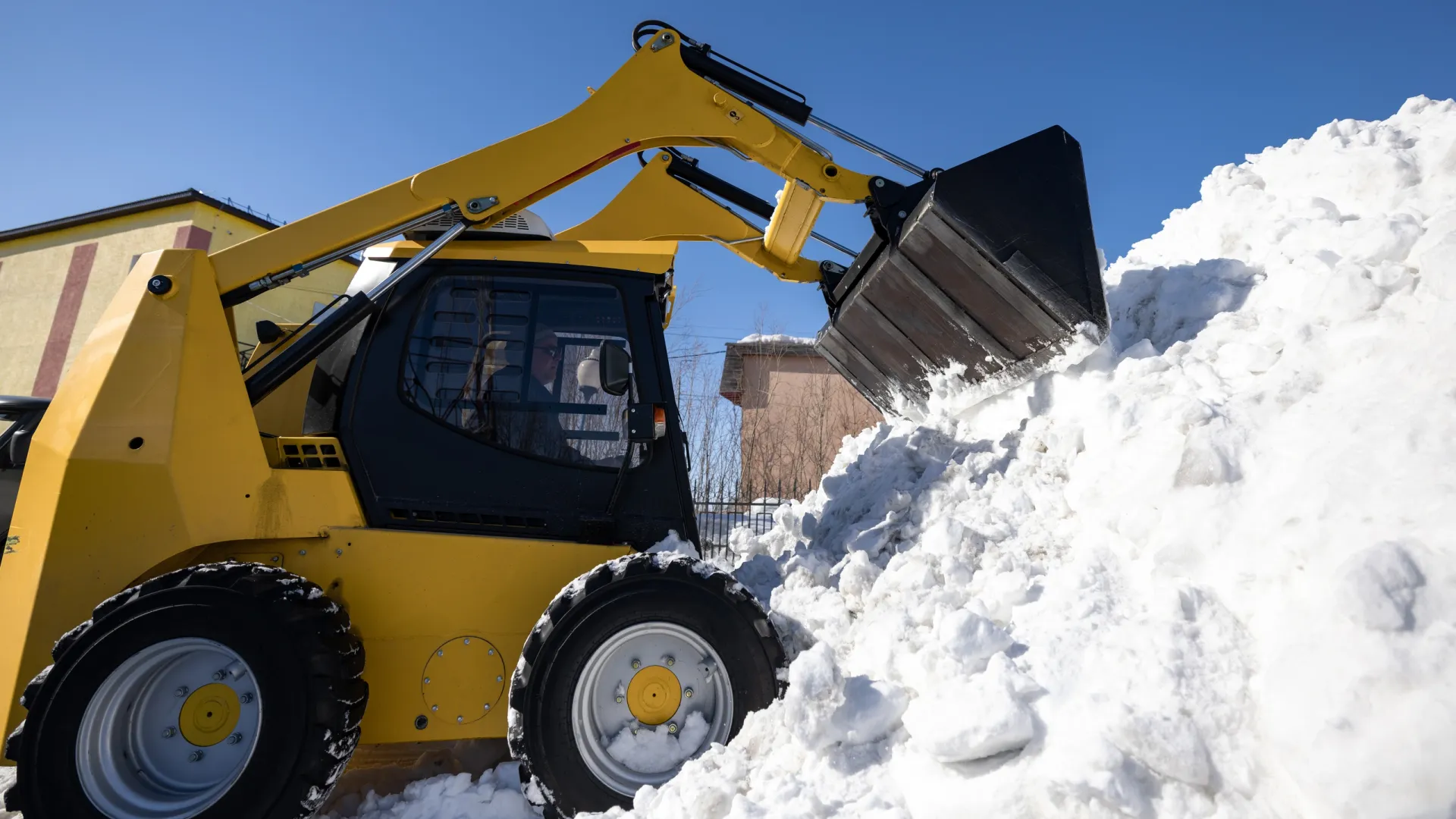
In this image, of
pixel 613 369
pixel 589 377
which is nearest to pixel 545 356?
pixel 589 377

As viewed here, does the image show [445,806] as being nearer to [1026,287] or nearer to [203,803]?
[203,803]

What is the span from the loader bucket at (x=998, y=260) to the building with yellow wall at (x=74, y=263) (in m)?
16.4

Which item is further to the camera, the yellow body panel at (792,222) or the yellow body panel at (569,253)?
the yellow body panel at (792,222)

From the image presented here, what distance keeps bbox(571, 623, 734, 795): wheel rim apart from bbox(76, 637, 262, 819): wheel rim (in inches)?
50.4

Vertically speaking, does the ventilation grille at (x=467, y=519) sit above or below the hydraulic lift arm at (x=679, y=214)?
below

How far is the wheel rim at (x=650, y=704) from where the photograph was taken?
3.09m

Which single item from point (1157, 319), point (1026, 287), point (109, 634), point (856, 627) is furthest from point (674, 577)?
point (1157, 319)

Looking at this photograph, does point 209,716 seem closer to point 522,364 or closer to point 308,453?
point 308,453

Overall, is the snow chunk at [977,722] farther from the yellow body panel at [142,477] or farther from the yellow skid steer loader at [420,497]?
the yellow body panel at [142,477]

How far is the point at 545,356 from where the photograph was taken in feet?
12.0

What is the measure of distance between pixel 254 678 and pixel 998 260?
3909mm

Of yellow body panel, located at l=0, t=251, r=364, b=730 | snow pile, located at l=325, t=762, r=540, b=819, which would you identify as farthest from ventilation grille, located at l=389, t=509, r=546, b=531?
snow pile, located at l=325, t=762, r=540, b=819

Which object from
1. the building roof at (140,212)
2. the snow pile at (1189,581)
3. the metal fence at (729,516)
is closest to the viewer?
the snow pile at (1189,581)


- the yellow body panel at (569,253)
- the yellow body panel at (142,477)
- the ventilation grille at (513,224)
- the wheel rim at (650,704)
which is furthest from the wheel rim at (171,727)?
the ventilation grille at (513,224)
